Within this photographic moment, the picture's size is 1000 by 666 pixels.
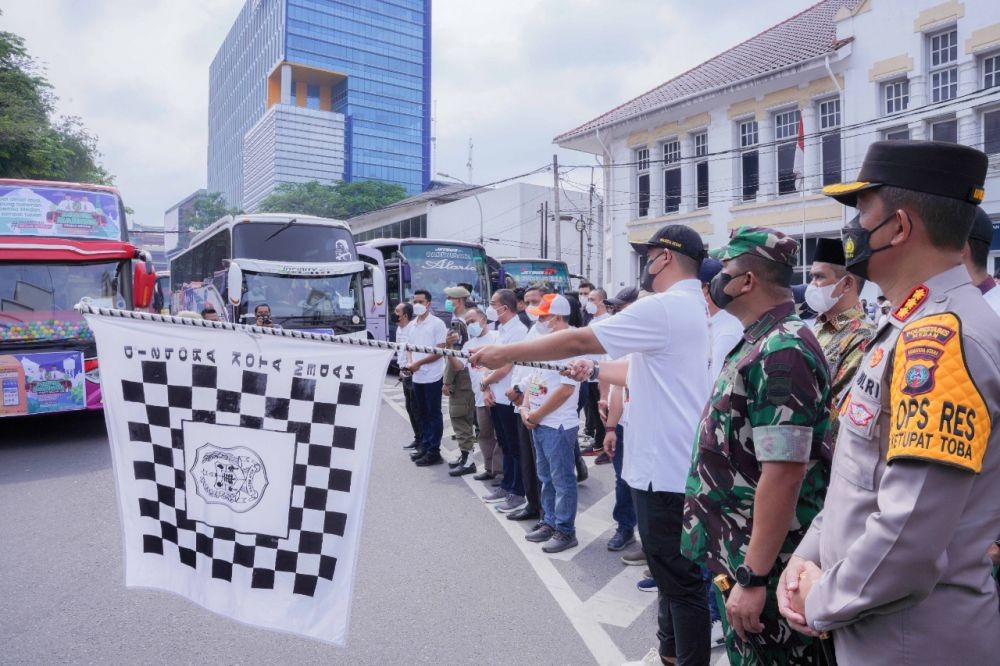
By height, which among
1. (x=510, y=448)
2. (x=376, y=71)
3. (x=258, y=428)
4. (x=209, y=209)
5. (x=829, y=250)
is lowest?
(x=510, y=448)

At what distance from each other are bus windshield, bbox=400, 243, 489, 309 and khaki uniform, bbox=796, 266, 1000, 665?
613 inches

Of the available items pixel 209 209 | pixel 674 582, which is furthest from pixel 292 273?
pixel 209 209

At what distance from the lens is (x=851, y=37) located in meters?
16.7

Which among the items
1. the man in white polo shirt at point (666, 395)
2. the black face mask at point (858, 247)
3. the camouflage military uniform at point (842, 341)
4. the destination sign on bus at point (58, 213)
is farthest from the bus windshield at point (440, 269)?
the black face mask at point (858, 247)

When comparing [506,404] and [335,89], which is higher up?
[335,89]

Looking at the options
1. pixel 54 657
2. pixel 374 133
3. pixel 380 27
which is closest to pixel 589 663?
pixel 54 657

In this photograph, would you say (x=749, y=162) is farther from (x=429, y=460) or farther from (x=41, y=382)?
(x=41, y=382)

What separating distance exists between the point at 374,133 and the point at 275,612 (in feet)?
364

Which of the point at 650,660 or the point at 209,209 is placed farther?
the point at 209,209

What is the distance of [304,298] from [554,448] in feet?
31.0

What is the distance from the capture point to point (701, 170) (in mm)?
20891

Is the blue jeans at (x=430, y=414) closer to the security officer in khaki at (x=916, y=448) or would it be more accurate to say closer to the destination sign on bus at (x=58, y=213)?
the destination sign on bus at (x=58, y=213)

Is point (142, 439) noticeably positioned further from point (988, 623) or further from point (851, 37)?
point (851, 37)

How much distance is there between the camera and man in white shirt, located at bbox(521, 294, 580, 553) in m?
4.86
